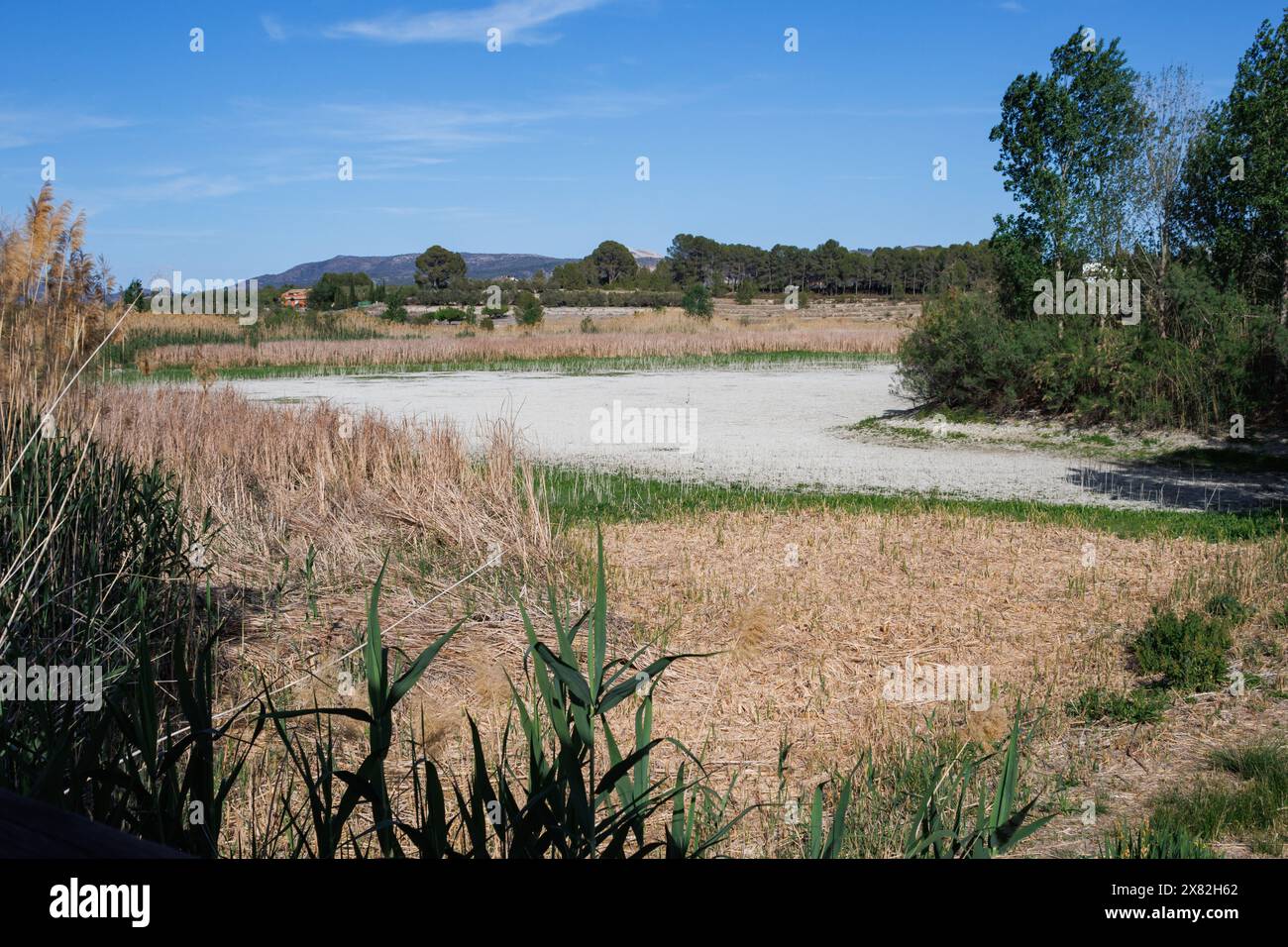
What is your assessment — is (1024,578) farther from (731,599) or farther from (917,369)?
(917,369)

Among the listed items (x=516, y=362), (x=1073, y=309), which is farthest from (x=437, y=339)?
(x=1073, y=309)

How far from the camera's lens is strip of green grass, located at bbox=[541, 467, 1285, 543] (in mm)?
9281

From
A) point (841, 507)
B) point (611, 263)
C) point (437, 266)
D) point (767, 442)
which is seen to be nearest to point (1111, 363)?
point (767, 442)

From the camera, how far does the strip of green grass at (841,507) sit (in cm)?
928

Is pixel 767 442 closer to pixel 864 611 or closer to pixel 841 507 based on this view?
pixel 841 507

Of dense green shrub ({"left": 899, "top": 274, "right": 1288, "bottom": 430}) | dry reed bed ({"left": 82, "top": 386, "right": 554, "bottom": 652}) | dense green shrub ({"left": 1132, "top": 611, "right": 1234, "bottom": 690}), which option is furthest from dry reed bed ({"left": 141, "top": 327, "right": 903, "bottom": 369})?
dense green shrub ({"left": 1132, "top": 611, "right": 1234, "bottom": 690})

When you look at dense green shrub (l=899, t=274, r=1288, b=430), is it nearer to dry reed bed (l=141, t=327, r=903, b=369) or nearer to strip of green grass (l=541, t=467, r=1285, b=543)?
strip of green grass (l=541, t=467, r=1285, b=543)

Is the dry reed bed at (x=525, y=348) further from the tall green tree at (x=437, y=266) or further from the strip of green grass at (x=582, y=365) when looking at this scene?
the tall green tree at (x=437, y=266)

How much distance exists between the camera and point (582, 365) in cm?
3167

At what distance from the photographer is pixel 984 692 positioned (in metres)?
5.52

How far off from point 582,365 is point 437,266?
59032mm

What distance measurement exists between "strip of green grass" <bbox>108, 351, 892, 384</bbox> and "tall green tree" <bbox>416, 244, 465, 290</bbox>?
56.0 m
